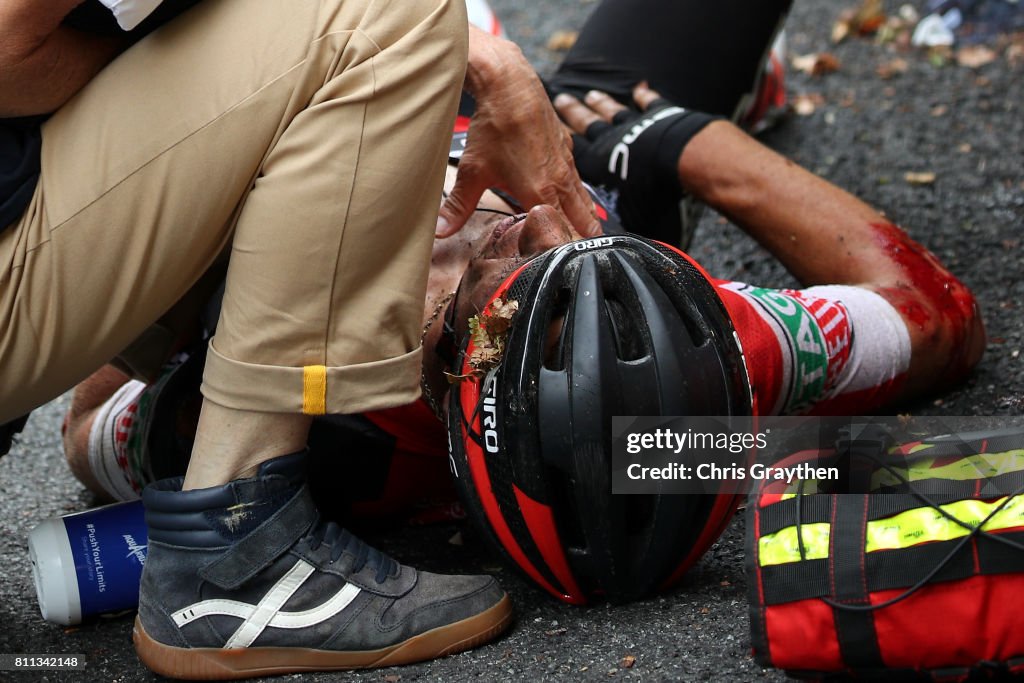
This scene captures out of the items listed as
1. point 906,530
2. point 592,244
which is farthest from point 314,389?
point 906,530

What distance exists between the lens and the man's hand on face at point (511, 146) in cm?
262

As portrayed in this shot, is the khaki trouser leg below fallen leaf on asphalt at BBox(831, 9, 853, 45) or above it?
above

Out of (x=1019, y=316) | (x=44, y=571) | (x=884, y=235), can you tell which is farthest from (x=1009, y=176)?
(x=44, y=571)

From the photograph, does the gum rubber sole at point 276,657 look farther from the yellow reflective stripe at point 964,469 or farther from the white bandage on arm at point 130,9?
the white bandage on arm at point 130,9

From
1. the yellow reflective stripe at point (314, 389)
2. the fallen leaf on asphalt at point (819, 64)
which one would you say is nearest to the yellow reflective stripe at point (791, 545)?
the yellow reflective stripe at point (314, 389)

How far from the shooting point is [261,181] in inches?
81.6

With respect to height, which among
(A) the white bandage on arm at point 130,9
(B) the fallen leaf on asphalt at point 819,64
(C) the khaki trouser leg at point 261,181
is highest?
(A) the white bandage on arm at point 130,9

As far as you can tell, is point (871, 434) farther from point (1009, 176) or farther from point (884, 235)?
point (1009, 176)

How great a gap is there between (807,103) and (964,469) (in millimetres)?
3426

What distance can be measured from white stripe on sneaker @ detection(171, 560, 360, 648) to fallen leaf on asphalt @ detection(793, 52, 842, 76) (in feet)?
13.1

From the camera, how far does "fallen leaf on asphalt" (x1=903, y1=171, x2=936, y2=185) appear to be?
14.1 ft

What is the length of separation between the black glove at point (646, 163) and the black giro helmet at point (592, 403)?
120 cm

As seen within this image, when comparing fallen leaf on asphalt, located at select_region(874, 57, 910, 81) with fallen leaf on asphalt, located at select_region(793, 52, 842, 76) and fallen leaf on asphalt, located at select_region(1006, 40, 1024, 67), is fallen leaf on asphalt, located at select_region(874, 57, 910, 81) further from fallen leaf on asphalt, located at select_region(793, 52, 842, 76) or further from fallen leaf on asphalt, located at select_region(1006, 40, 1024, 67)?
fallen leaf on asphalt, located at select_region(1006, 40, 1024, 67)

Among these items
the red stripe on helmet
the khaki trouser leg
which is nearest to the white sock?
the khaki trouser leg
